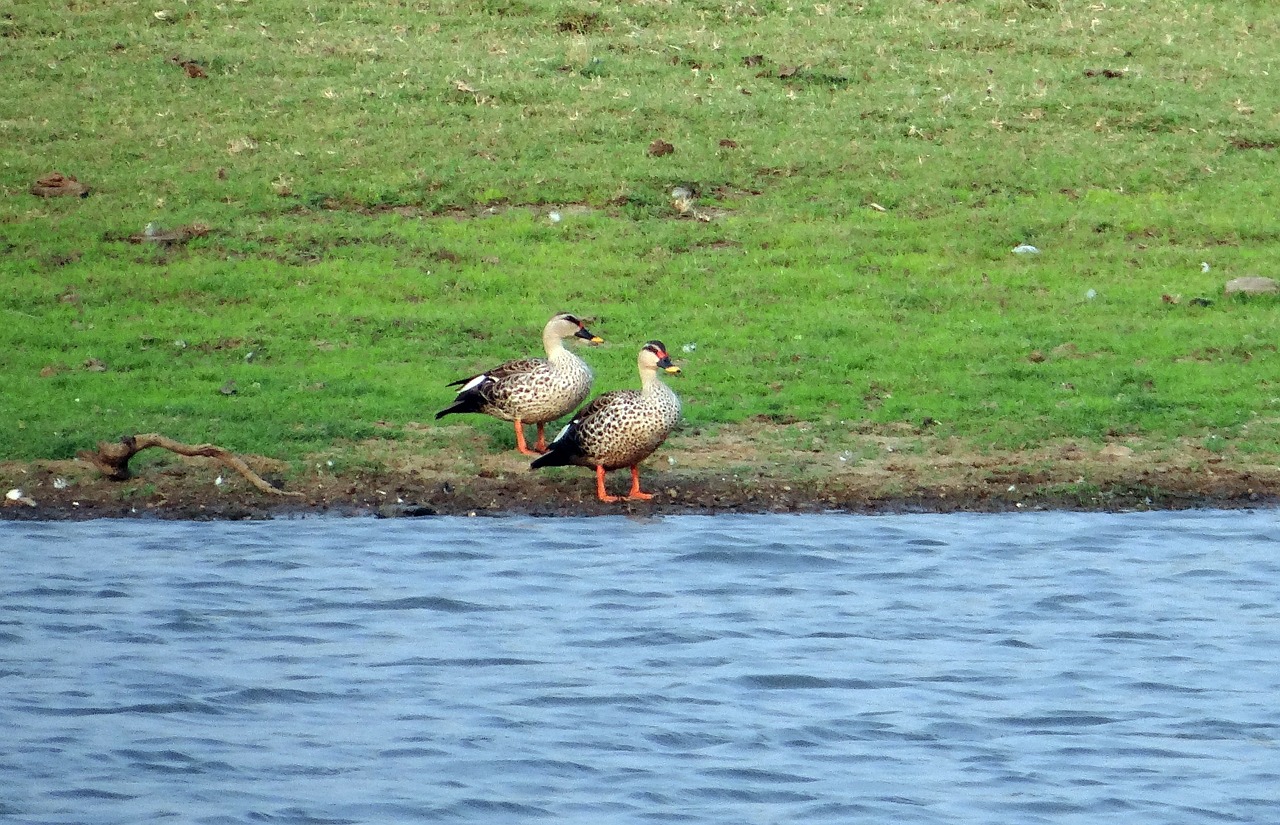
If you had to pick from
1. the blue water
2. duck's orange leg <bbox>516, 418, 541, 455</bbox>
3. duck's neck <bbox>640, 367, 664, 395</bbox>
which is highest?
duck's neck <bbox>640, 367, 664, 395</bbox>

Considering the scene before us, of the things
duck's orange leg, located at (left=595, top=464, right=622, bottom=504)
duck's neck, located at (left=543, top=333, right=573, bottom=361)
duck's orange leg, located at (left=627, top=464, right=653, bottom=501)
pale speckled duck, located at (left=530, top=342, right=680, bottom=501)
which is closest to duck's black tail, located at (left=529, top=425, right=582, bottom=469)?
pale speckled duck, located at (left=530, top=342, right=680, bottom=501)

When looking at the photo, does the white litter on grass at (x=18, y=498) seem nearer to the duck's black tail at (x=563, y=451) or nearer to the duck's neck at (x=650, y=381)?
the duck's black tail at (x=563, y=451)

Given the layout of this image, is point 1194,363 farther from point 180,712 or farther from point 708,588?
point 180,712

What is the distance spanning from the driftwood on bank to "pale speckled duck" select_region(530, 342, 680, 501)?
6.34 feet

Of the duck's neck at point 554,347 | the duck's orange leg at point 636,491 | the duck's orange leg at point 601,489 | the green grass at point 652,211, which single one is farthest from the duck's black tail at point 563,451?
the green grass at point 652,211

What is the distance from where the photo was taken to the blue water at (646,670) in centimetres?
874

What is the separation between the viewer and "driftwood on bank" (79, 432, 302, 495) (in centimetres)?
1317

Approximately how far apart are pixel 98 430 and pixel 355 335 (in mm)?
2721

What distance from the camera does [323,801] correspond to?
860 centimetres

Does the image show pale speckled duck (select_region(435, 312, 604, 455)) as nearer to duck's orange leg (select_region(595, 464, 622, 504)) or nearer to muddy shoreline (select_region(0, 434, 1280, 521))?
muddy shoreline (select_region(0, 434, 1280, 521))

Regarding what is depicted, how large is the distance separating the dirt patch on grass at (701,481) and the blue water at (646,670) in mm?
287

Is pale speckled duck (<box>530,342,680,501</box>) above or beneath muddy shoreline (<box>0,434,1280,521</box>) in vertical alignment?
above

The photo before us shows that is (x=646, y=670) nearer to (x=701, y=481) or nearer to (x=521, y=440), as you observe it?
(x=701, y=481)

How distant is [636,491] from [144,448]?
3.38m
